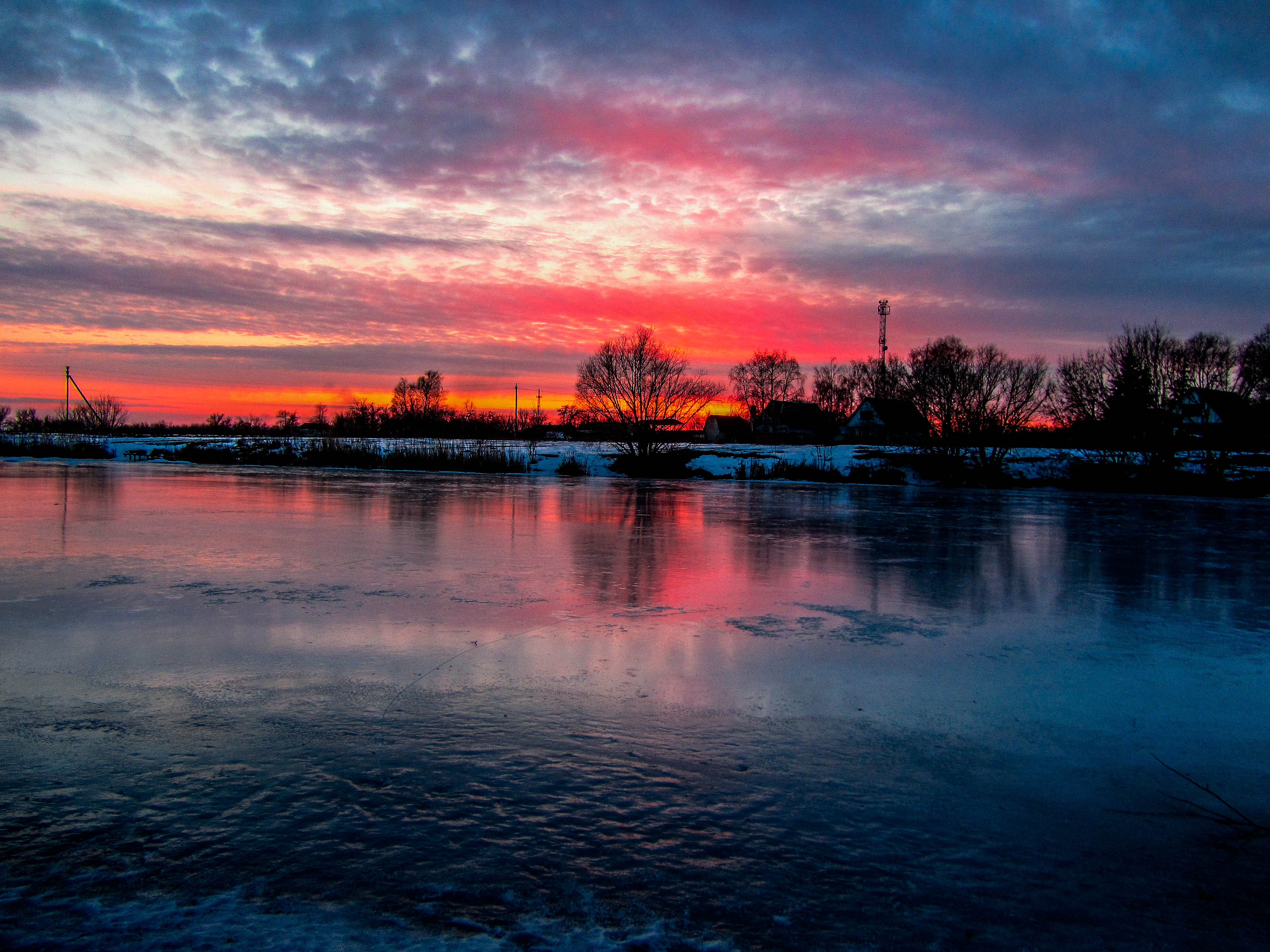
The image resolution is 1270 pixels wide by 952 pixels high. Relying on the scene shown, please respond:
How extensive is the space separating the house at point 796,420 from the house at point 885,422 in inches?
116

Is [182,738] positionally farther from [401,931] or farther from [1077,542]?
[1077,542]

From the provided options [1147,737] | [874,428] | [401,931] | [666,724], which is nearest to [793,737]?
[666,724]

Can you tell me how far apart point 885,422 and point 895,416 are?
20840mm

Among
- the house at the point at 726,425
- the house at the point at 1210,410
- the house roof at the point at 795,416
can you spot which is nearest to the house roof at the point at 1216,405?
the house at the point at 1210,410

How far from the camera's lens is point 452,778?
9.71 feet

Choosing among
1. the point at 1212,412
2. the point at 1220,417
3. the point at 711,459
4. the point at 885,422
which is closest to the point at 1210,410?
the point at 1212,412

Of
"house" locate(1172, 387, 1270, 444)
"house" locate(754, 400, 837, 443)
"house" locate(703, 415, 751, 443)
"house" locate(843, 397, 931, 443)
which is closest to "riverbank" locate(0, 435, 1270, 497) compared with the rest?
"house" locate(1172, 387, 1270, 444)

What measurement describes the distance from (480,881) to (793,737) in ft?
5.28

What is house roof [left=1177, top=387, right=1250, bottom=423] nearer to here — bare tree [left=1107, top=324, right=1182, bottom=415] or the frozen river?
bare tree [left=1107, top=324, right=1182, bottom=415]

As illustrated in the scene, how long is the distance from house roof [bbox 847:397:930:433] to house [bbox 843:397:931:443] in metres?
0.02

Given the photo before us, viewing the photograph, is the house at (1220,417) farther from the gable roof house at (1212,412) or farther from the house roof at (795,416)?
the house roof at (795,416)

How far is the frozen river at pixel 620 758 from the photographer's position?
219 cm

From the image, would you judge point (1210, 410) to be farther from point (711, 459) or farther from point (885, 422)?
point (885, 422)

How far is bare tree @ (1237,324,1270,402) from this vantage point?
26.6 meters
